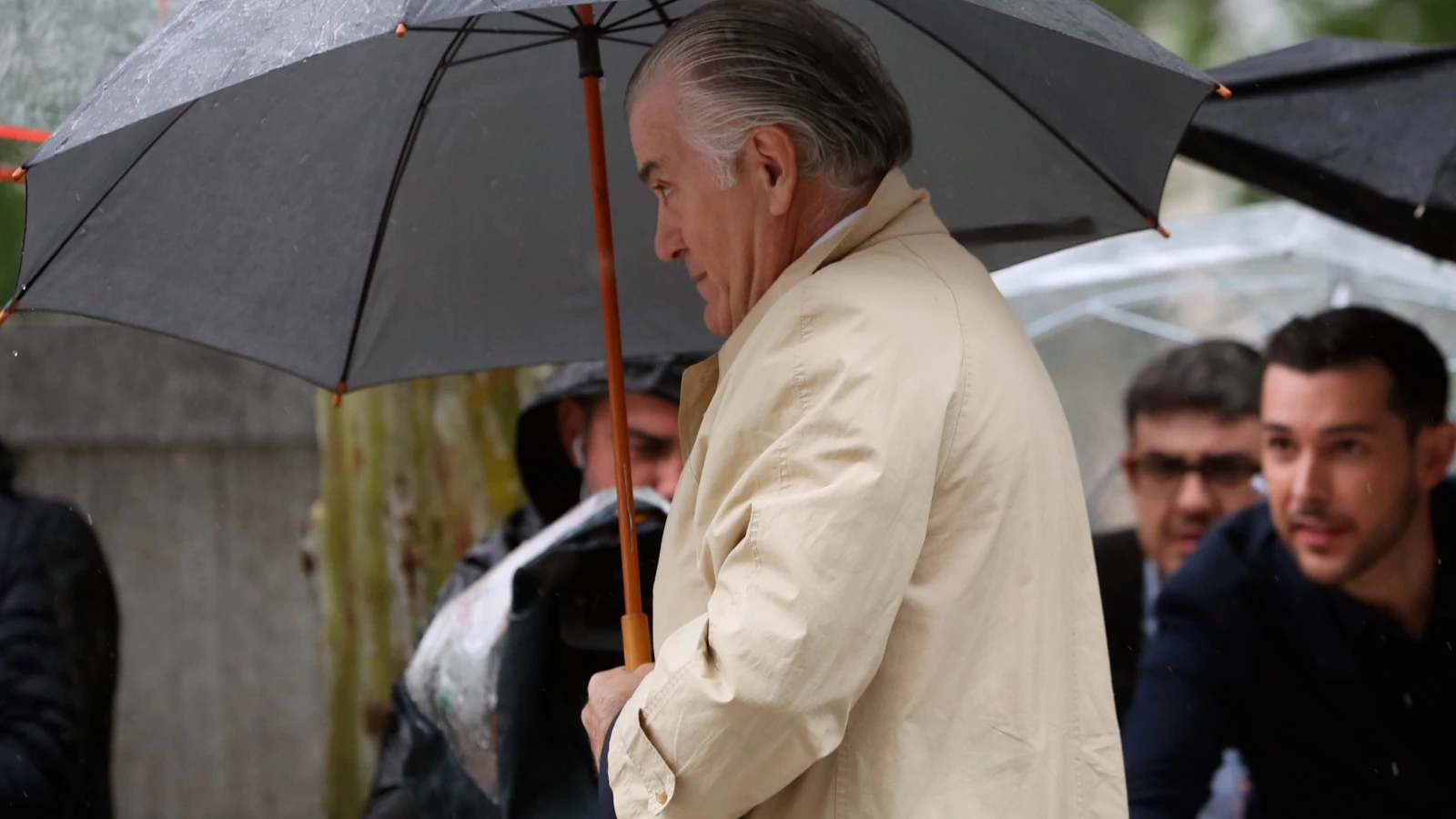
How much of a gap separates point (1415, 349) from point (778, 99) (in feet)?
7.72

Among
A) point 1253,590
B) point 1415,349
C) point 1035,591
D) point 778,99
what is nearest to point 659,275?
point 778,99

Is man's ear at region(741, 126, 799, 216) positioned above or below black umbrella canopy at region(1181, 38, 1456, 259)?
below

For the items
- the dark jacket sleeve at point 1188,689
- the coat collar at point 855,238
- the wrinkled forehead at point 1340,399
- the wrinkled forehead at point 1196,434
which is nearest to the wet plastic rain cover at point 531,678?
the coat collar at point 855,238

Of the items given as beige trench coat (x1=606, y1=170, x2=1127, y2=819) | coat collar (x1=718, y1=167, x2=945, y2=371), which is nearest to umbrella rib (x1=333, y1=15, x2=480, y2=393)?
coat collar (x1=718, y1=167, x2=945, y2=371)

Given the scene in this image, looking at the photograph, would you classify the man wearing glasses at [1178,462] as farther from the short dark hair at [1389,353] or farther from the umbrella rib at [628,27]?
the umbrella rib at [628,27]

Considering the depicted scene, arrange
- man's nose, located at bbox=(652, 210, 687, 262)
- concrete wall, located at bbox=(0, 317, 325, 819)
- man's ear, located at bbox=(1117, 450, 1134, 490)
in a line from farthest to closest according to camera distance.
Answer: concrete wall, located at bbox=(0, 317, 325, 819) → man's ear, located at bbox=(1117, 450, 1134, 490) → man's nose, located at bbox=(652, 210, 687, 262)

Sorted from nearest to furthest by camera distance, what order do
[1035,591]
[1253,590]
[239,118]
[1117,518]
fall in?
[1035,591]
[239,118]
[1253,590]
[1117,518]

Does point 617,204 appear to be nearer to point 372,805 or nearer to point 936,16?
point 936,16

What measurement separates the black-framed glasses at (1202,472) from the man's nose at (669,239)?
3.07 m

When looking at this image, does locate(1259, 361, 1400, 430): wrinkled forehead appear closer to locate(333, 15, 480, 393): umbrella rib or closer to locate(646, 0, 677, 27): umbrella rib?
locate(646, 0, 677, 27): umbrella rib

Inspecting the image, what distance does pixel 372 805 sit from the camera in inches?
135

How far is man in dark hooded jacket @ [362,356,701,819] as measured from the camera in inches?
135

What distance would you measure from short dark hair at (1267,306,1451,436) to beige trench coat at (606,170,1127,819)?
2.07 metres

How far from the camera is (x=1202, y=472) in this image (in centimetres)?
493
